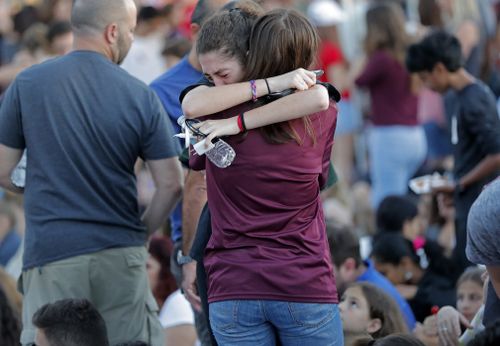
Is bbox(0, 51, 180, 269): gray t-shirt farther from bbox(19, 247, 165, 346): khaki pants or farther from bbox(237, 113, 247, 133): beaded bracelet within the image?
bbox(237, 113, 247, 133): beaded bracelet

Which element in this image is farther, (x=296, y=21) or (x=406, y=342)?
(x=406, y=342)

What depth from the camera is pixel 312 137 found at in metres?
3.94

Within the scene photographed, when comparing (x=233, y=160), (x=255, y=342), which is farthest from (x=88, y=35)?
(x=255, y=342)

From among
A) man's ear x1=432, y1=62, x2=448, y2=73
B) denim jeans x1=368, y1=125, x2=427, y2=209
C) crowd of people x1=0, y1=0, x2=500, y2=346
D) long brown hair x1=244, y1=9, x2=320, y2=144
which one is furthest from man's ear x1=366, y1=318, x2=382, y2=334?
denim jeans x1=368, y1=125, x2=427, y2=209

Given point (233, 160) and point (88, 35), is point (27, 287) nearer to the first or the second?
point (88, 35)

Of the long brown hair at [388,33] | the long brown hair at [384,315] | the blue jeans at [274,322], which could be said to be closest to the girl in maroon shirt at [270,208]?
the blue jeans at [274,322]

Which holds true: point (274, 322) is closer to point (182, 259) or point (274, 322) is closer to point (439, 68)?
point (182, 259)

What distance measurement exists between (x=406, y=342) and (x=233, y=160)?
1.13 meters

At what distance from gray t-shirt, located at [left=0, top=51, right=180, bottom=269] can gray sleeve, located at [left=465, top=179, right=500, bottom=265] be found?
63.6 inches

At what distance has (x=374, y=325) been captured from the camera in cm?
526

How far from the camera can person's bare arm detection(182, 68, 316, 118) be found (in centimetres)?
386

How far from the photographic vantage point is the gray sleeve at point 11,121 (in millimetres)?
4918

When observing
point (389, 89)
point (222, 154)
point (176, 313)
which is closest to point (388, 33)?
point (389, 89)

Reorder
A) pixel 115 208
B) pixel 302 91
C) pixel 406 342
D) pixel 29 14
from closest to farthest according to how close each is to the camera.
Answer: pixel 302 91
pixel 406 342
pixel 115 208
pixel 29 14
